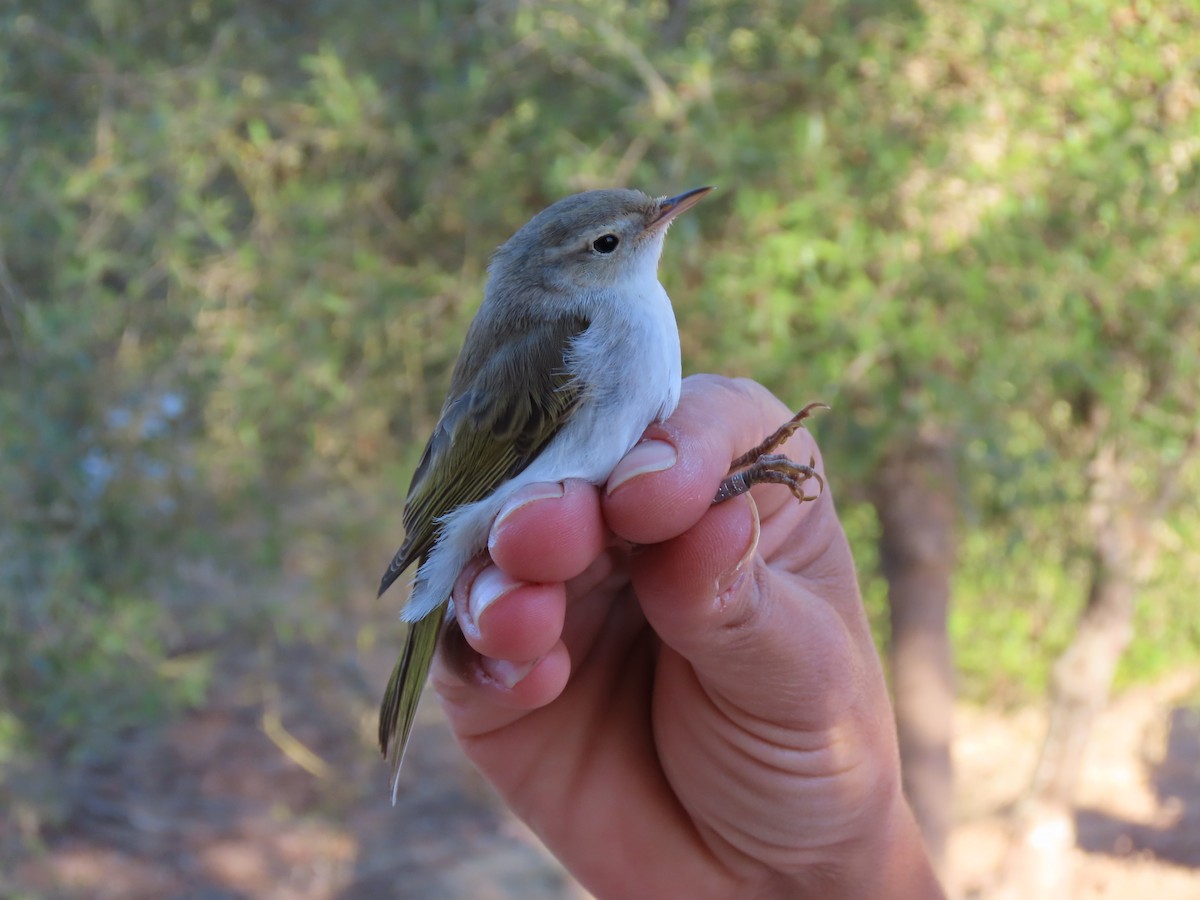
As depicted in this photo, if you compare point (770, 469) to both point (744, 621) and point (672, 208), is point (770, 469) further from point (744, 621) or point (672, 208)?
point (672, 208)

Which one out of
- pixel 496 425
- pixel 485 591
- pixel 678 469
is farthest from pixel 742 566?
pixel 496 425

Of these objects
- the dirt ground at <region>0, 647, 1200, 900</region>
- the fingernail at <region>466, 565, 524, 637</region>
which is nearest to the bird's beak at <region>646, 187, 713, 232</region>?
the fingernail at <region>466, 565, 524, 637</region>

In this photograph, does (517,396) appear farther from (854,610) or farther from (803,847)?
(803,847)

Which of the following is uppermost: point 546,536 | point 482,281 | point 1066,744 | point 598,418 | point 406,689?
point 482,281

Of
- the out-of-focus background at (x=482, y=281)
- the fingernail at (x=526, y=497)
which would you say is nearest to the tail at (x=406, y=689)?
the fingernail at (x=526, y=497)

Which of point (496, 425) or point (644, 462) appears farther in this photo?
point (496, 425)

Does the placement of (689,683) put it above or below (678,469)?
below

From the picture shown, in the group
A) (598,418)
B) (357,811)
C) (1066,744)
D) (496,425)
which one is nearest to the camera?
(598,418)
